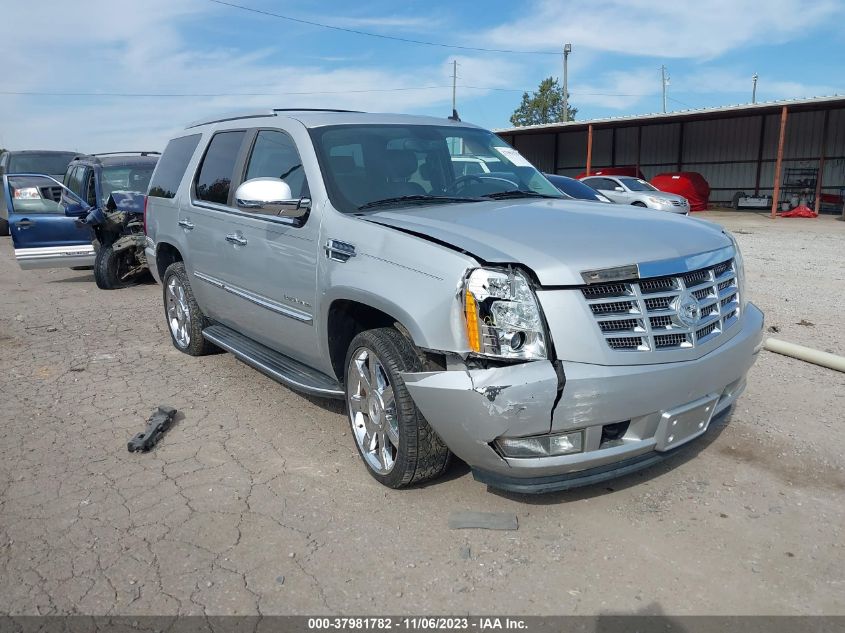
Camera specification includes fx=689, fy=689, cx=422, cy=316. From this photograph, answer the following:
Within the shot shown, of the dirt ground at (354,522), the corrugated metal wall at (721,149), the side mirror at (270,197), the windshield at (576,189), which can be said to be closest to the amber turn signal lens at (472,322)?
the dirt ground at (354,522)

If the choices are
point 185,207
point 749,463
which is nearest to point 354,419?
point 749,463

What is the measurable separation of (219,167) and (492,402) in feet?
11.0

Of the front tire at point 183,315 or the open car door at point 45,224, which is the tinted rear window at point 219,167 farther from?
Answer: the open car door at point 45,224

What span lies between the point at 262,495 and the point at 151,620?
100 centimetres

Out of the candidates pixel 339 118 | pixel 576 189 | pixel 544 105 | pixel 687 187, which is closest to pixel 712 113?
pixel 687 187

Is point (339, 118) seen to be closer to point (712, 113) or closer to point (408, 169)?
point (408, 169)

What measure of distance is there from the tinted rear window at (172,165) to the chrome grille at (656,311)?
13.4 feet

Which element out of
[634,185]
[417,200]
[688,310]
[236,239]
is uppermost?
[417,200]

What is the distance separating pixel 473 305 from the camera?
9.48 feet

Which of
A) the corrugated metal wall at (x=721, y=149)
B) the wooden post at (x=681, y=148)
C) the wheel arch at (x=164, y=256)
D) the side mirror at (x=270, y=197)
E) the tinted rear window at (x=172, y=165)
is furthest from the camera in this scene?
the wooden post at (x=681, y=148)

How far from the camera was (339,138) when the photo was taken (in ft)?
13.9

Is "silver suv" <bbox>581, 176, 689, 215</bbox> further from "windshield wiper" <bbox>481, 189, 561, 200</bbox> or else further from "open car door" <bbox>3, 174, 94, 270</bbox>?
"windshield wiper" <bbox>481, 189, 561, 200</bbox>

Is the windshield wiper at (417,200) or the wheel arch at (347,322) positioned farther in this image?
the windshield wiper at (417,200)

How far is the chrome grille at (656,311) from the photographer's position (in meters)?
2.94
